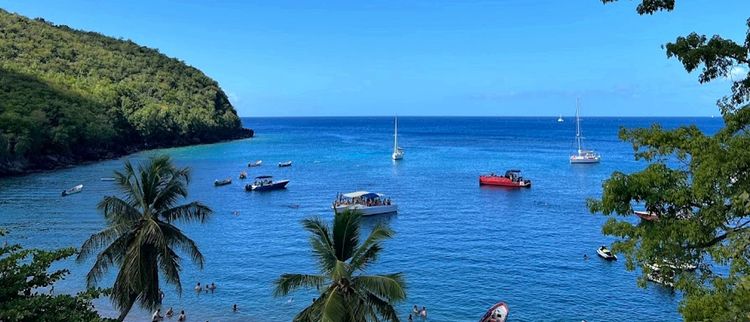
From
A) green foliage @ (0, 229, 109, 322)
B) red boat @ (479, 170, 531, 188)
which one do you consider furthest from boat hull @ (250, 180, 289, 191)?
green foliage @ (0, 229, 109, 322)

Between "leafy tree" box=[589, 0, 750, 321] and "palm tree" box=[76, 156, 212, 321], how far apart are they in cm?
1445

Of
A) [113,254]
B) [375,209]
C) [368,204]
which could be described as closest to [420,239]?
[375,209]

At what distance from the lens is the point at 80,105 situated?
390ft

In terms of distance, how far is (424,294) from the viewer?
37.6 meters

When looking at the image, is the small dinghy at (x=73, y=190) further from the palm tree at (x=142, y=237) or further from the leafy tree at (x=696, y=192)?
the leafy tree at (x=696, y=192)

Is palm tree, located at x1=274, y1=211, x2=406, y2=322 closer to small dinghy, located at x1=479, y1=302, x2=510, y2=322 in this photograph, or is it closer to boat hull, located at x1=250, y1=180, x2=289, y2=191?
small dinghy, located at x1=479, y1=302, x2=510, y2=322

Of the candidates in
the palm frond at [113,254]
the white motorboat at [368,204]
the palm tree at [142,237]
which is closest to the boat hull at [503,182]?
the white motorboat at [368,204]

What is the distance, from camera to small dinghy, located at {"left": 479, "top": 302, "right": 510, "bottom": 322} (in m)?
32.3

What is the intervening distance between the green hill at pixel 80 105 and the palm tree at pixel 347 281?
82953 millimetres

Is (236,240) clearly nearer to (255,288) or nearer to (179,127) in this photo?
(255,288)

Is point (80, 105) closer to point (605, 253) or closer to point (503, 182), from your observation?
point (503, 182)

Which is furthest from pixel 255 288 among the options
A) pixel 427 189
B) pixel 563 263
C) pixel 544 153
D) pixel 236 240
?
pixel 544 153

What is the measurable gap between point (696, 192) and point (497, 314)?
967 inches

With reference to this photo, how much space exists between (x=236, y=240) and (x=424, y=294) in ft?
72.1
